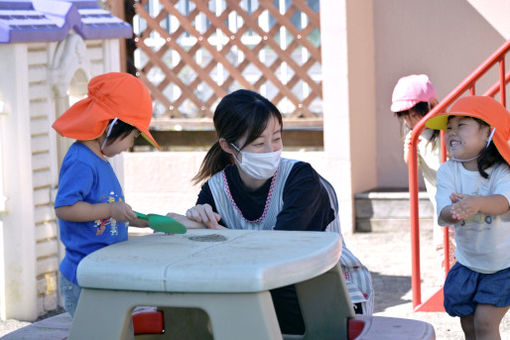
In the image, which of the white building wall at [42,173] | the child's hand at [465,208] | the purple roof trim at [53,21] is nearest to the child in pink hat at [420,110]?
the purple roof trim at [53,21]

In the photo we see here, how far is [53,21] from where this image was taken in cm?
453

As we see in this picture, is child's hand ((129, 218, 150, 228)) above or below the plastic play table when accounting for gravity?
above

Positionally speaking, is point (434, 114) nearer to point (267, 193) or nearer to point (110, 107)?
point (267, 193)

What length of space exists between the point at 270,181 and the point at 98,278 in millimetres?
888

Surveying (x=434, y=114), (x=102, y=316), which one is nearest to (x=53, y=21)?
(x=434, y=114)

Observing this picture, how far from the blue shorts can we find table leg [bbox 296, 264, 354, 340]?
2.39ft

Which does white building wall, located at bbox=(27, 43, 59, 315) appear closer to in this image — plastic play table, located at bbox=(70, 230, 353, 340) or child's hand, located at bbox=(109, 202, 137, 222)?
child's hand, located at bbox=(109, 202, 137, 222)

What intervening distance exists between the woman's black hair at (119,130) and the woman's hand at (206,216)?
30 cm

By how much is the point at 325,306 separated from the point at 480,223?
2.54 feet

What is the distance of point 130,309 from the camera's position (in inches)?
82.1

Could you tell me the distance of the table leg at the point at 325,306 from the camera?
2.52 m

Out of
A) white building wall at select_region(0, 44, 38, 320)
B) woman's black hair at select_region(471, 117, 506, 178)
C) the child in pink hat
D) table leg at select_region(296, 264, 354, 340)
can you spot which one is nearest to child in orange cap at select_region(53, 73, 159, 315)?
table leg at select_region(296, 264, 354, 340)

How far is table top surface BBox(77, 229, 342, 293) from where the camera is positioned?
6.51 ft

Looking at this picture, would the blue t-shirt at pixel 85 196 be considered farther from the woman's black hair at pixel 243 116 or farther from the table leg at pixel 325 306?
the table leg at pixel 325 306
